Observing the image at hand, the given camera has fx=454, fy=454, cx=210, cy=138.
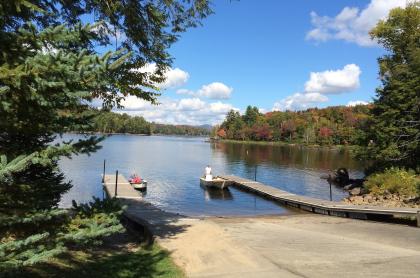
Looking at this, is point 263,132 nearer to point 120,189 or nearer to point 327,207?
point 120,189

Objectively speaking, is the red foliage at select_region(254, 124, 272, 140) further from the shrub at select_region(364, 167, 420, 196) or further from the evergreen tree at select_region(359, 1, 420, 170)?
the shrub at select_region(364, 167, 420, 196)

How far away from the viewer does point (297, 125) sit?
6004 inches

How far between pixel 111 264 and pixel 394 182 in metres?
23.6

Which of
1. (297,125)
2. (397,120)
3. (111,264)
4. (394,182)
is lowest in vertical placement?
(111,264)

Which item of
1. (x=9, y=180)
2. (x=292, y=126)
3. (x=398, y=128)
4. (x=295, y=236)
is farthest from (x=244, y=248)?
(x=292, y=126)

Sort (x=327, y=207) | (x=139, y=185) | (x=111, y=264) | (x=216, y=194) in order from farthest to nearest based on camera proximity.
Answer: (x=216, y=194) < (x=139, y=185) < (x=327, y=207) < (x=111, y=264)

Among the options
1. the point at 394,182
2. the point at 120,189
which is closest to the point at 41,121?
the point at 120,189

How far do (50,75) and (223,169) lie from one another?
52.0m

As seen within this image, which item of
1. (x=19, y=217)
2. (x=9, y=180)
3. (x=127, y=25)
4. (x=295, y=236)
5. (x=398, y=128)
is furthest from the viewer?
(x=398, y=128)

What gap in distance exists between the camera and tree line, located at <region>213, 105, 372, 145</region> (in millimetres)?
133250

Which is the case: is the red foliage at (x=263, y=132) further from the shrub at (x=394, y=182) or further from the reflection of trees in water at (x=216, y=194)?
the shrub at (x=394, y=182)

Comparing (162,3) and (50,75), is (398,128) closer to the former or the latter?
(162,3)

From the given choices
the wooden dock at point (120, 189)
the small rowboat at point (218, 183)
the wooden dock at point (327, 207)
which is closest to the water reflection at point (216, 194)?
the small rowboat at point (218, 183)

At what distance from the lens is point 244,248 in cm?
1036
